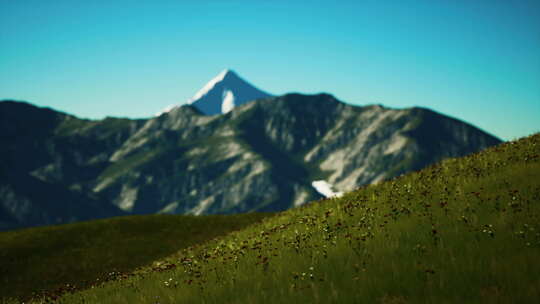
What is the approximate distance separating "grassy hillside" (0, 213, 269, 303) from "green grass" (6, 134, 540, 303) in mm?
15343

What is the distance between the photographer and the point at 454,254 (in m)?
10.3

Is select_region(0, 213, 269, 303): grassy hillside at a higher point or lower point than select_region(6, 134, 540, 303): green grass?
lower

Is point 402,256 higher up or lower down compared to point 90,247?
higher up

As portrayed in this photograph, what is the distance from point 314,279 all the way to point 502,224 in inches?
210

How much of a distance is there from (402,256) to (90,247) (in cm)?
3131

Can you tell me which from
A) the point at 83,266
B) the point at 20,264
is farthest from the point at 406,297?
the point at 20,264

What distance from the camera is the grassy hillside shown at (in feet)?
98.2

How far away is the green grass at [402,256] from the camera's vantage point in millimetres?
8859

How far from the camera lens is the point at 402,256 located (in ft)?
→ 35.7

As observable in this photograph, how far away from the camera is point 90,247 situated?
117 feet

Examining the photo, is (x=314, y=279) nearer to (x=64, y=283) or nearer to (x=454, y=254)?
(x=454, y=254)

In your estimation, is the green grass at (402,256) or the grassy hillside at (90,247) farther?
the grassy hillside at (90,247)

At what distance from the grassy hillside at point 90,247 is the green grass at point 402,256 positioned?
50.3 feet

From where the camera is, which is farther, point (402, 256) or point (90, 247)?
point (90, 247)
